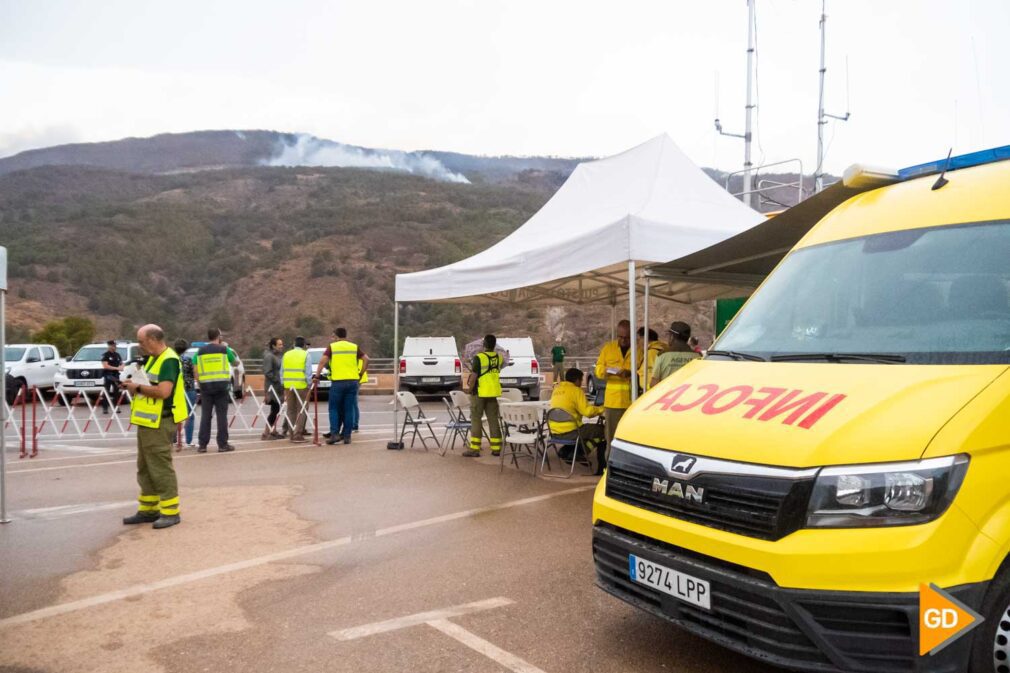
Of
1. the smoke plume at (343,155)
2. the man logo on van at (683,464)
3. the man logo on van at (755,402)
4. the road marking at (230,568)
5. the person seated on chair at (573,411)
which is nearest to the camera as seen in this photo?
the man logo on van at (755,402)

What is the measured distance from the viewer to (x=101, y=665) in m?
4.06

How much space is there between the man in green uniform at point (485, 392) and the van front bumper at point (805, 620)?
7.38 meters

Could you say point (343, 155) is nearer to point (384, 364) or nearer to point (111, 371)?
point (384, 364)

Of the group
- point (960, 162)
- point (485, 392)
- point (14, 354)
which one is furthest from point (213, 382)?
point (14, 354)

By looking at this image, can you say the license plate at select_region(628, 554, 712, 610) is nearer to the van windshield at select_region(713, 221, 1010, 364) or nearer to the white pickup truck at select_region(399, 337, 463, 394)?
the van windshield at select_region(713, 221, 1010, 364)

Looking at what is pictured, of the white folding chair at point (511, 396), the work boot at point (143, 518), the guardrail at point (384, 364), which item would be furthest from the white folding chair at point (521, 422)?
the guardrail at point (384, 364)

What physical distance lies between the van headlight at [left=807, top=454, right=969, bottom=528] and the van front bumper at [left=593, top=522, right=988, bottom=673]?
260mm

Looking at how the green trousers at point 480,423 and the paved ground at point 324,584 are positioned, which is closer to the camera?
the paved ground at point 324,584

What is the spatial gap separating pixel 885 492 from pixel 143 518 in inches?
252

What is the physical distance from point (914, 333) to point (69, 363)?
885 inches

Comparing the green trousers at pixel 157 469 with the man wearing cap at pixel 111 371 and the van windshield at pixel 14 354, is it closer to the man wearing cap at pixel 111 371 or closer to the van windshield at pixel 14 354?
the man wearing cap at pixel 111 371

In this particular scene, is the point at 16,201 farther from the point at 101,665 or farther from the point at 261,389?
the point at 101,665

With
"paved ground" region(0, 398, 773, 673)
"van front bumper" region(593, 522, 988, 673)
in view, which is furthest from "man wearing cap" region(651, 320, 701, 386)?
"van front bumper" region(593, 522, 988, 673)

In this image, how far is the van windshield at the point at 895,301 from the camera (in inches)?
134
